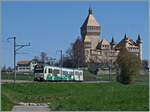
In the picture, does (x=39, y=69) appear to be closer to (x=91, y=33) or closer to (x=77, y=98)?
(x=77, y=98)

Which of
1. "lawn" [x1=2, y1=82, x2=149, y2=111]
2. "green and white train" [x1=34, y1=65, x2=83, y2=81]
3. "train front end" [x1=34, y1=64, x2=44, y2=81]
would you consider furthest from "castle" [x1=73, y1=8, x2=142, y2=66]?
"lawn" [x1=2, y1=82, x2=149, y2=111]

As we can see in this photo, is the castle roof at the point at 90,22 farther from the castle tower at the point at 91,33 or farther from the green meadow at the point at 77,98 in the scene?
the green meadow at the point at 77,98

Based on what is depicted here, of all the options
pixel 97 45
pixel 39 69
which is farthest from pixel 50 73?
pixel 97 45

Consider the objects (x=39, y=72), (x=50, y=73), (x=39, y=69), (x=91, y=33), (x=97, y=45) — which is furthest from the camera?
(x=91, y=33)

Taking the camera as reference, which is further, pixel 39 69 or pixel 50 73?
pixel 50 73

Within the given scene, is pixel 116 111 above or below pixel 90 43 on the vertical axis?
below

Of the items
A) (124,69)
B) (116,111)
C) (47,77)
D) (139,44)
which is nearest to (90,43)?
(139,44)

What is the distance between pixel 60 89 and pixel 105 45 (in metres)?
115

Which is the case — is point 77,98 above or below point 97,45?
below

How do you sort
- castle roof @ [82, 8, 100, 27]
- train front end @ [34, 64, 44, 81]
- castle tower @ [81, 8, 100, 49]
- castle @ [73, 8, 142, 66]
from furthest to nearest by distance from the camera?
castle roof @ [82, 8, 100, 27]
castle tower @ [81, 8, 100, 49]
castle @ [73, 8, 142, 66]
train front end @ [34, 64, 44, 81]

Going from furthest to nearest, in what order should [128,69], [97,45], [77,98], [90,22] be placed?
[90,22] < [97,45] < [128,69] < [77,98]

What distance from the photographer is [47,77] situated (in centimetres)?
5803

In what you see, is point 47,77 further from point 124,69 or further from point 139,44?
point 139,44

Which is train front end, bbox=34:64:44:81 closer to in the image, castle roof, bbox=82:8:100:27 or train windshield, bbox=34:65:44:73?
train windshield, bbox=34:65:44:73
